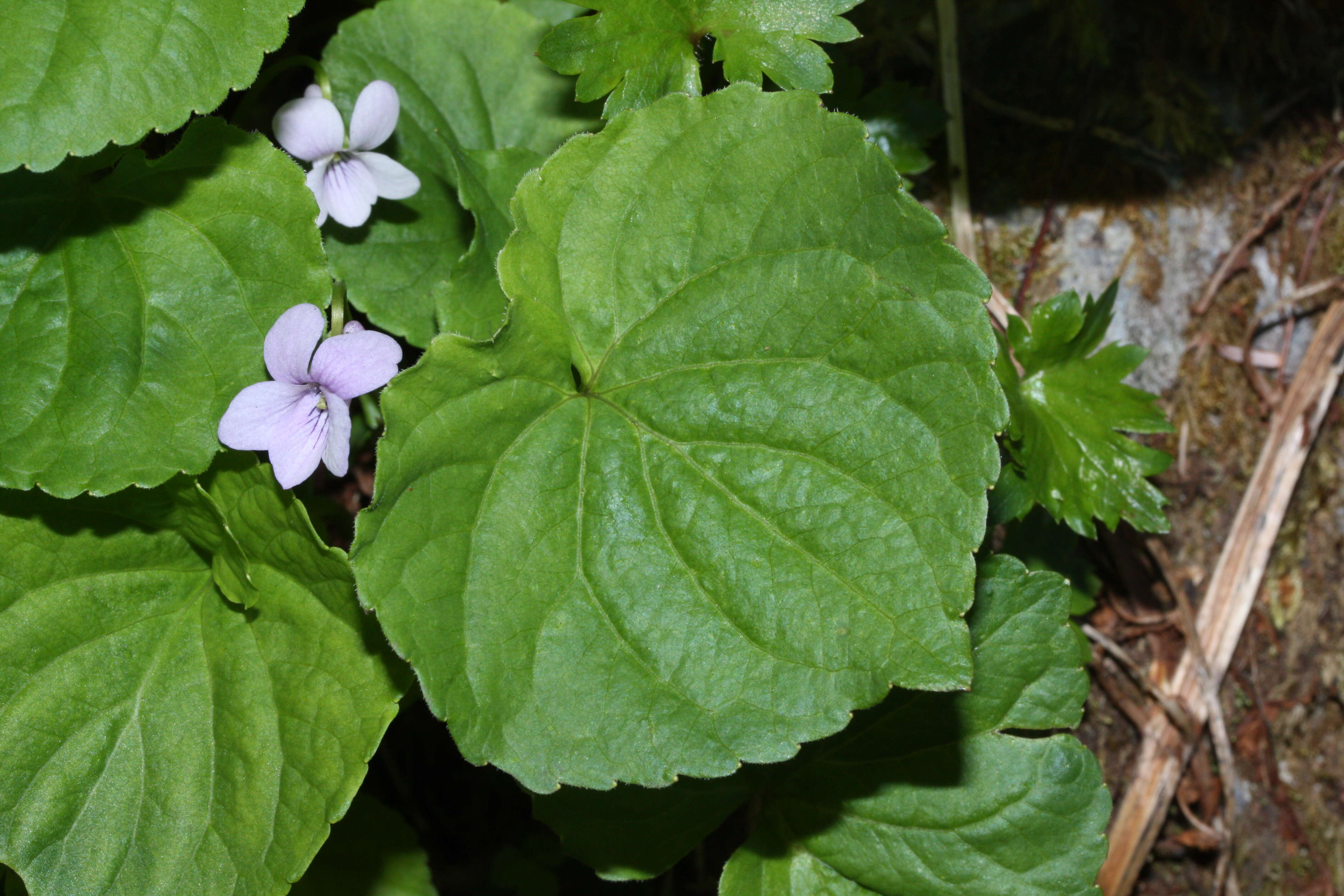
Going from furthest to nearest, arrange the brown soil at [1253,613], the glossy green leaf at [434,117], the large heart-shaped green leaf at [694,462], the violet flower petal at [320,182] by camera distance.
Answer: the brown soil at [1253,613], the glossy green leaf at [434,117], the violet flower petal at [320,182], the large heart-shaped green leaf at [694,462]

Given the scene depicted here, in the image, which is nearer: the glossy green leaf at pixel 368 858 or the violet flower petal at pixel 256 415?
the violet flower petal at pixel 256 415

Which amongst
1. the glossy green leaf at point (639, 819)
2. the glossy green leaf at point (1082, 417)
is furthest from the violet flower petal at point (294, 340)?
the glossy green leaf at point (1082, 417)

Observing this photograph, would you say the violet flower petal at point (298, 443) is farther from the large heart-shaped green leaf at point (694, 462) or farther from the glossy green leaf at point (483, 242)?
the glossy green leaf at point (483, 242)

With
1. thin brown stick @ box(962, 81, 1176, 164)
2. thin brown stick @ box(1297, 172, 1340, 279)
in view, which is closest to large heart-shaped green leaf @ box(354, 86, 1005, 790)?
thin brown stick @ box(962, 81, 1176, 164)

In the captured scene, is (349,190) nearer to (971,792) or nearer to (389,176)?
(389,176)

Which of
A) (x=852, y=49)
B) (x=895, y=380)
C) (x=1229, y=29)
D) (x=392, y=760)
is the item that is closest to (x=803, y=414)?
(x=895, y=380)

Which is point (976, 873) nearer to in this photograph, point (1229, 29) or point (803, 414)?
point (803, 414)

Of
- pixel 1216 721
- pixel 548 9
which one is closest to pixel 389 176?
pixel 548 9
